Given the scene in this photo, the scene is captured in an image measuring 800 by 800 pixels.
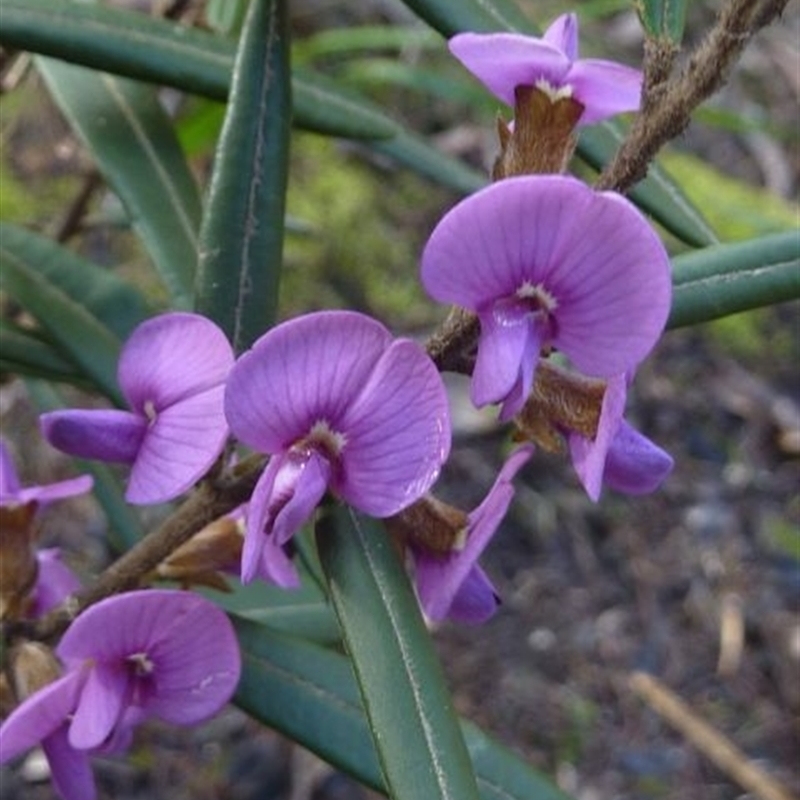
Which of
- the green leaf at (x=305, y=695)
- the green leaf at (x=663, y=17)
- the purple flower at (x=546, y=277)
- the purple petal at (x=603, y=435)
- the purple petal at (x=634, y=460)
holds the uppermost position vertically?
the green leaf at (x=663, y=17)

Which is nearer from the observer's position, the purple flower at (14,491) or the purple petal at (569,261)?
the purple petal at (569,261)

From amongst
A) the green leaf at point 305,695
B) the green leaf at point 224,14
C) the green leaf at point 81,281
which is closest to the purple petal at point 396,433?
the green leaf at point 305,695

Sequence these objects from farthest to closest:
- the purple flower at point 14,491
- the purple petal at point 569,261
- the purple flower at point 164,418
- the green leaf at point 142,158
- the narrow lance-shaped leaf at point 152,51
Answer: the green leaf at point 142,158, the narrow lance-shaped leaf at point 152,51, the purple flower at point 14,491, the purple flower at point 164,418, the purple petal at point 569,261

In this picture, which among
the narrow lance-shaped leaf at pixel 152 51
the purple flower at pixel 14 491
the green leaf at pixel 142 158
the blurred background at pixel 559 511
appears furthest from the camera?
the blurred background at pixel 559 511

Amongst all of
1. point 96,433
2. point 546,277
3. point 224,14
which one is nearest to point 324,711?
point 96,433

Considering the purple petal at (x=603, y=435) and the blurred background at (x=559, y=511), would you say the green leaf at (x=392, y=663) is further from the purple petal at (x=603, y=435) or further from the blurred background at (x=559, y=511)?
the blurred background at (x=559, y=511)

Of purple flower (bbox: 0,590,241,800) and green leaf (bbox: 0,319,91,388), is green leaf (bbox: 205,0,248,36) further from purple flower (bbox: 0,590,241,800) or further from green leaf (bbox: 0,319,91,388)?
purple flower (bbox: 0,590,241,800)

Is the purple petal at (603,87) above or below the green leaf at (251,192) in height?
above

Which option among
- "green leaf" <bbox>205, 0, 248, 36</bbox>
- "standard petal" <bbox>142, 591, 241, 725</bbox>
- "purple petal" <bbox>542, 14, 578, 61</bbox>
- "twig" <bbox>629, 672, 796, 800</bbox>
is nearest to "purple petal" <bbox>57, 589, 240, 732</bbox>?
"standard petal" <bbox>142, 591, 241, 725</bbox>
